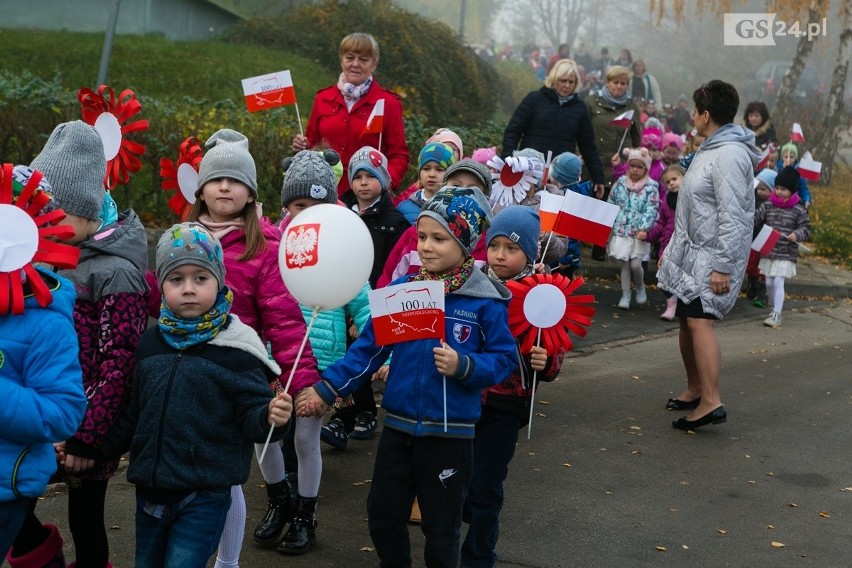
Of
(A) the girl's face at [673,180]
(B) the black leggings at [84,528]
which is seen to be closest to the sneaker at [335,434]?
(B) the black leggings at [84,528]

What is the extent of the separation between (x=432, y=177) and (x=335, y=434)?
5.17 ft

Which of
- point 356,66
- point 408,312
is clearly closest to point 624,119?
point 356,66

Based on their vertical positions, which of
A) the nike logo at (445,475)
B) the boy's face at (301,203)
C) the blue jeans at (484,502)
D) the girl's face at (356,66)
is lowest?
the blue jeans at (484,502)

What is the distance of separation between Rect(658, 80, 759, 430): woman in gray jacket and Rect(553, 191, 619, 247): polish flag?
5.16 feet

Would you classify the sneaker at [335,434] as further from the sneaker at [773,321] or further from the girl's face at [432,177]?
the sneaker at [773,321]

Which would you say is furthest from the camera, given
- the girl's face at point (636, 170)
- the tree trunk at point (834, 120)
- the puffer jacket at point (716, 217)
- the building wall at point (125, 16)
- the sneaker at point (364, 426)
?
the tree trunk at point (834, 120)

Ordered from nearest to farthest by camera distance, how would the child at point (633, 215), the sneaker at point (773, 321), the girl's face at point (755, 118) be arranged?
the child at point (633, 215) → the sneaker at point (773, 321) → the girl's face at point (755, 118)

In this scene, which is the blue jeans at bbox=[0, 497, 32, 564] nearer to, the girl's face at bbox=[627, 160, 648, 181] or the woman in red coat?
the woman in red coat

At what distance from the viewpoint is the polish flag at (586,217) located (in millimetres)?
5898

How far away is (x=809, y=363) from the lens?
10.0 metres

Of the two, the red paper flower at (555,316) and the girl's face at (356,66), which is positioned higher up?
the girl's face at (356,66)

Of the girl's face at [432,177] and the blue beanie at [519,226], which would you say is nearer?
the blue beanie at [519,226]

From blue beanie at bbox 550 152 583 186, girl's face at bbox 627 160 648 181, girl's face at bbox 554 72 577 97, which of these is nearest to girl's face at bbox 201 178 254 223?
blue beanie at bbox 550 152 583 186

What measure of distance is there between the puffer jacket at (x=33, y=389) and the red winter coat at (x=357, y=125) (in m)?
4.48
